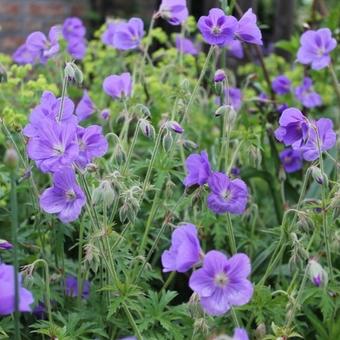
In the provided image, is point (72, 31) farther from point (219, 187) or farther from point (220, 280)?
point (220, 280)

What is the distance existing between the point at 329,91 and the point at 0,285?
7.98 ft

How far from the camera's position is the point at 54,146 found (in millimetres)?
1376

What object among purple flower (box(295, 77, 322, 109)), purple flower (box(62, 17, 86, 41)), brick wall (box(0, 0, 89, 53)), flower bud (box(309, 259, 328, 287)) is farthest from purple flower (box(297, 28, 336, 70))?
brick wall (box(0, 0, 89, 53))

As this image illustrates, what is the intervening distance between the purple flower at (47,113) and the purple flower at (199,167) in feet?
0.80

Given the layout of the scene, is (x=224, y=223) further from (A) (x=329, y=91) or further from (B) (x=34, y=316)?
(A) (x=329, y=91)

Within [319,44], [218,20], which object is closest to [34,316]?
[218,20]

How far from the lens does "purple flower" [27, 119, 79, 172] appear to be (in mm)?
1356

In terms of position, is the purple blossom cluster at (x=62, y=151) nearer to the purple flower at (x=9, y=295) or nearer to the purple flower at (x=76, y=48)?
the purple flower at (x=9, y=295)

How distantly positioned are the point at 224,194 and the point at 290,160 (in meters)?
0.90

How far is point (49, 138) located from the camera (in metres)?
1.38

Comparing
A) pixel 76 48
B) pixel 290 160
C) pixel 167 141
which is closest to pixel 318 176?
pixel 167 141

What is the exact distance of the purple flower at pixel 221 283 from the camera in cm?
123

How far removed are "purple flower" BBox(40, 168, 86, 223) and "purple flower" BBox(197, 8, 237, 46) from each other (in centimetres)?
45

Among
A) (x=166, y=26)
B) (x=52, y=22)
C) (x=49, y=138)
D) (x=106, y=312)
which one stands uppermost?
(x=49, y=138)
